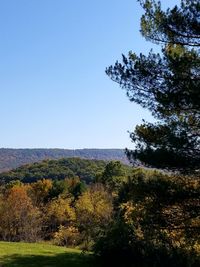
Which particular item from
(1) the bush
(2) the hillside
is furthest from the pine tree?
(2) the hillside

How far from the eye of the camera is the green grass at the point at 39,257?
20547 mm

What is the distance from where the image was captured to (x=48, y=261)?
2159 cm

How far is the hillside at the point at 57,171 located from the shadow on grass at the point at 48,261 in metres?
95.6

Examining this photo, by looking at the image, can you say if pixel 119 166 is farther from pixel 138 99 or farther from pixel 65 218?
pixel 138 99

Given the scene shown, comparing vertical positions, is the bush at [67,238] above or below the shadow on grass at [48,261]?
below

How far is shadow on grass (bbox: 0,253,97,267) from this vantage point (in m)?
20.3

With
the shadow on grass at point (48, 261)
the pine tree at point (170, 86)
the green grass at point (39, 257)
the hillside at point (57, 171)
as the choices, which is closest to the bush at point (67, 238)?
the green grass at point (39, 257)

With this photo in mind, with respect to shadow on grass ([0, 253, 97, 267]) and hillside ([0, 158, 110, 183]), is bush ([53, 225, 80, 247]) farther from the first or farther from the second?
hillside ([0, 158, 110, 183])

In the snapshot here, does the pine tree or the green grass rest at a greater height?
the pine tree

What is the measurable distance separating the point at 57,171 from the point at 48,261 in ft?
364

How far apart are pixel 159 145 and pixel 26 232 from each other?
3724 centimetres

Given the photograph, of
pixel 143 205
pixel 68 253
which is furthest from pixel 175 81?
pixel 68 253

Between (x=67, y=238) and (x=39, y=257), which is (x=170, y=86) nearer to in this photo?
(x=39, y=257)

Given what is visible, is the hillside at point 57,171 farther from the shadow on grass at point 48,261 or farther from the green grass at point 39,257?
the shadow on grass at point 48,261
